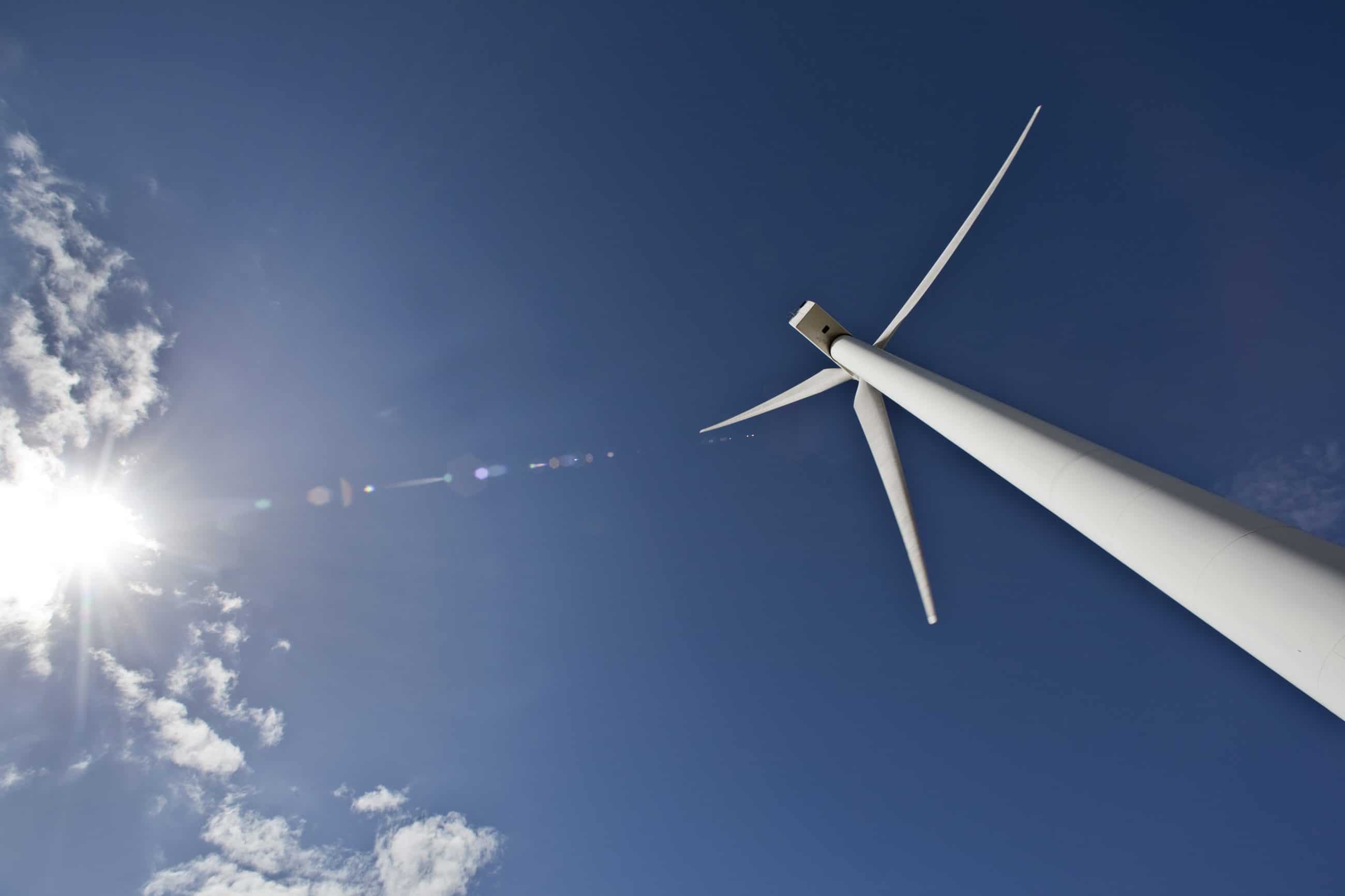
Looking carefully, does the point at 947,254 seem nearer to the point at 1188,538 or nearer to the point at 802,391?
the point at 802,391

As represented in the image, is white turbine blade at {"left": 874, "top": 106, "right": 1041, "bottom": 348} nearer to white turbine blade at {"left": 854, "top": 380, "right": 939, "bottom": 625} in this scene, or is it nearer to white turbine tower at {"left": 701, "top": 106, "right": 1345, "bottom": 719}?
white turbine blade at {"left": 854, "top": 380, "right": 939, "bottom": 625}

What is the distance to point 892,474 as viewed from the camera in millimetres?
20031

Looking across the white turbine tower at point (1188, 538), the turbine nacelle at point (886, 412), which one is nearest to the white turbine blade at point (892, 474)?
the turbine nacelle at point (886, 412)

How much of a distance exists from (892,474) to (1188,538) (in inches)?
525

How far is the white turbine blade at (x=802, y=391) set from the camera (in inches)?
898

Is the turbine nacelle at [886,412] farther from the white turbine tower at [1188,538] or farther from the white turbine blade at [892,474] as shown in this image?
the white turbine tower at [1188,538]

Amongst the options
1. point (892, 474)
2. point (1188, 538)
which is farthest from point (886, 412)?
point (1188, 538)

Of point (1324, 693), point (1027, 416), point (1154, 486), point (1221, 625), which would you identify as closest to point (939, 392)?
point (1027, 416)

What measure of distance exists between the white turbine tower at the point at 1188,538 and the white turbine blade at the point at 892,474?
728cm

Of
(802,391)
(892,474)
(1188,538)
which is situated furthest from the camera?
(802,391)

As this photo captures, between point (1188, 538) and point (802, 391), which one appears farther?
point (802, 391)

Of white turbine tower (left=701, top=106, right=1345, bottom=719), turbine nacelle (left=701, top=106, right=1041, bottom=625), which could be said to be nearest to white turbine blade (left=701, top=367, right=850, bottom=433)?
turbine nacelle (left=701, top=106, right=1041, bottom=625)

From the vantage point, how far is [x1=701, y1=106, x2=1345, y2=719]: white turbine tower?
556 centimetres

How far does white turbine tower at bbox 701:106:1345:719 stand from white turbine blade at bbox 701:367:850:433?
383 inches
